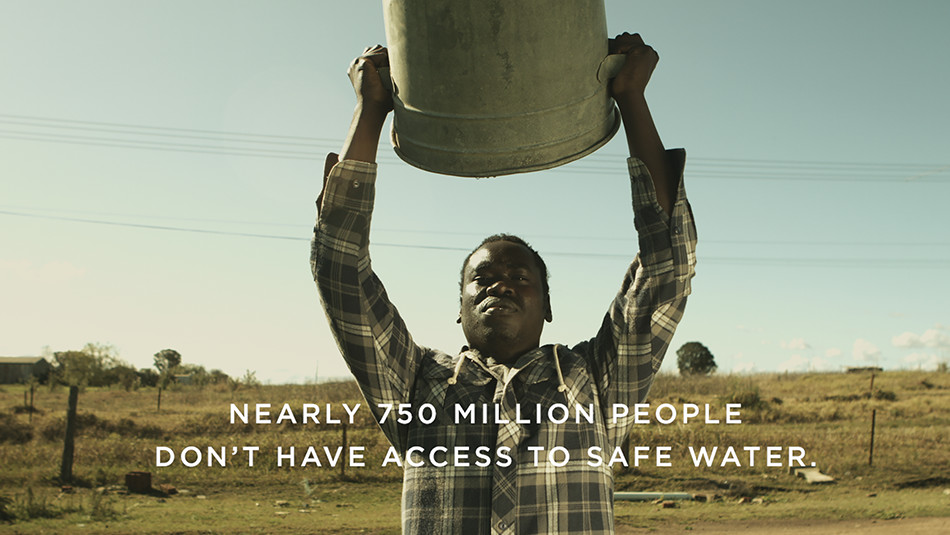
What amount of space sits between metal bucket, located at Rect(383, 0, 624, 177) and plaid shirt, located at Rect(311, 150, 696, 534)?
0.20m

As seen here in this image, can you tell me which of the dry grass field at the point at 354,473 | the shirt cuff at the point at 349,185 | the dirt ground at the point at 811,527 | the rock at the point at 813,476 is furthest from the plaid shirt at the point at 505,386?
the rock at the point at 813,476

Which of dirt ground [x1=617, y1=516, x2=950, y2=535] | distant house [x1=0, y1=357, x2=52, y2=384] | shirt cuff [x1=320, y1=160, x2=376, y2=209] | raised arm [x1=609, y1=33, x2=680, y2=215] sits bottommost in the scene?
dirt ground [x1=617, y1=516, x2=950, y2=535]

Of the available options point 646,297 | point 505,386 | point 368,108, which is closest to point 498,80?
point 368,108

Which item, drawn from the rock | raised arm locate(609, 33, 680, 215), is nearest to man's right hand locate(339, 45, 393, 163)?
raised arm locate(609, 33, 680, 215)

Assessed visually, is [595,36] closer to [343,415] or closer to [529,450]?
[529,450]

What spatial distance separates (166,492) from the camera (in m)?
10.6

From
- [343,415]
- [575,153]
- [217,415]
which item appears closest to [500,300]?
[575,153]

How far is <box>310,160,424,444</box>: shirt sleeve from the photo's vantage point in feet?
6.49

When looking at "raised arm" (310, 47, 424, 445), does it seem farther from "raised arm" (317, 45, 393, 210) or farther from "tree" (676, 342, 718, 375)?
"tree" (676, 342, 718, 375)

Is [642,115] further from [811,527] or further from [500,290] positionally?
[811,527]

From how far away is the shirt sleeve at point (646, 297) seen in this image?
2012mm

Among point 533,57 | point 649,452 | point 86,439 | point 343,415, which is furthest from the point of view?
point 343,415

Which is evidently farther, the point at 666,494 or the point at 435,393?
the point at 666,494

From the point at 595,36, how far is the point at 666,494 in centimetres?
994
